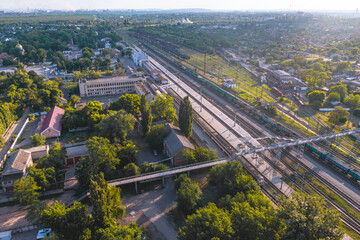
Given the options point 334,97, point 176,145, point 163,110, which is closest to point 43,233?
point 176,145

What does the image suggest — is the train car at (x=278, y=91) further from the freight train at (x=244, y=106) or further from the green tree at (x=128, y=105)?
the green tree at (x=128, y=105)

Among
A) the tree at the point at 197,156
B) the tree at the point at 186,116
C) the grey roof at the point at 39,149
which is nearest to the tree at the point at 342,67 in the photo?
the tree at the point at 186,116

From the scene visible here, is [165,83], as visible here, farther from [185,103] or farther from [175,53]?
[175,53]

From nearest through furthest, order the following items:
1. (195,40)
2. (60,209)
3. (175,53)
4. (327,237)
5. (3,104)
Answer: (327,237), (60,209), (3,104), (175,53), (195,40)

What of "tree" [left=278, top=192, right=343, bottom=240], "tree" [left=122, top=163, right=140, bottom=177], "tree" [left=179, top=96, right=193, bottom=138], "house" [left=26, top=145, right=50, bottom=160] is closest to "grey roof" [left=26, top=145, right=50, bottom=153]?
"house" [left=26, top=145, right=50, bottom=160]


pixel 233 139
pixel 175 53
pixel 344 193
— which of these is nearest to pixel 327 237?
pixel 344 193

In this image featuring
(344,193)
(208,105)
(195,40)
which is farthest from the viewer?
(195,40)
